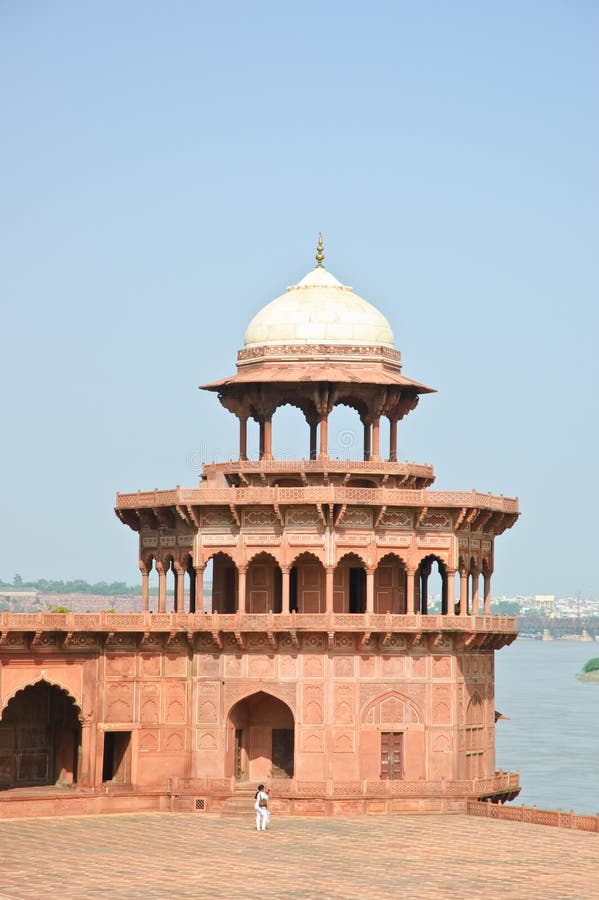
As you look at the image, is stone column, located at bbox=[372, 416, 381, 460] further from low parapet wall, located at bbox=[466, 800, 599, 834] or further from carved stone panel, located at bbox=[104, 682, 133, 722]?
low parapet wall, located at bbox=[466, 800, 599, 834]

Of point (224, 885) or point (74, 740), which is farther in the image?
point (74, 740)

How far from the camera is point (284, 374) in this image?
2186 inches

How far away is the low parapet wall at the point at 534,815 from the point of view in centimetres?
4850

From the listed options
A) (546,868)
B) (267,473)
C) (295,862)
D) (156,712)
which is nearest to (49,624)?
(156,712)

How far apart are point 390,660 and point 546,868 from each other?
1161 centimetres

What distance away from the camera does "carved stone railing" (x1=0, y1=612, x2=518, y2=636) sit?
5184 centimetres

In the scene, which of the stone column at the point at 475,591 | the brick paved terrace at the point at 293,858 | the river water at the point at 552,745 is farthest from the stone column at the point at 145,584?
the river water at the point at 552,745

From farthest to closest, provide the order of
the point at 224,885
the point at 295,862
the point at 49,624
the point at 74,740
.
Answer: the point at 74,740
the point at 49,624
the point at 295,862
the point at 224,885

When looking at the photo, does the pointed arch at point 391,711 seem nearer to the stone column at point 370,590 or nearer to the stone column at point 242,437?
the stone column at point 370,590

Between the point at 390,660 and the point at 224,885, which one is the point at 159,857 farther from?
the point at 390,660

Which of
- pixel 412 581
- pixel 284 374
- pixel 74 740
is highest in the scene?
pixel 284 374

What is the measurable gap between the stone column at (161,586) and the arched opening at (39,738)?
3.66 m

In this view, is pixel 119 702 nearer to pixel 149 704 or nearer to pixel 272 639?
pixel 149 704

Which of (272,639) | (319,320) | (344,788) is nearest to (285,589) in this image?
(272,639)
